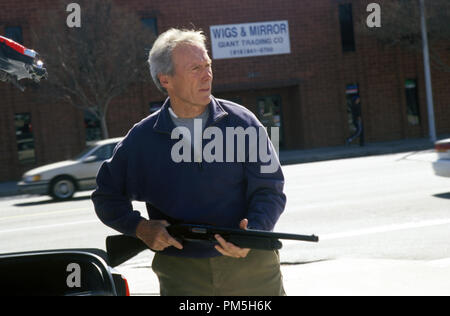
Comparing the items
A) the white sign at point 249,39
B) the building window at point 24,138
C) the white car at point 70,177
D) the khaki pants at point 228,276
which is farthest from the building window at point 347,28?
the khaki pants at point 228,276

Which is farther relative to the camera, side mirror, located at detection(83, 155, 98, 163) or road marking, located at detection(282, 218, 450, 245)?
side mirror, located at detection(83, 155, 98, 163)

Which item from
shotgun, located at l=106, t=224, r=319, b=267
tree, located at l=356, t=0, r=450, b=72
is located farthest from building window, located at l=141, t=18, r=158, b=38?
shotgun, located at l=106, t=224, r=319, b=267

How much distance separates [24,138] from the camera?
84.5 ft

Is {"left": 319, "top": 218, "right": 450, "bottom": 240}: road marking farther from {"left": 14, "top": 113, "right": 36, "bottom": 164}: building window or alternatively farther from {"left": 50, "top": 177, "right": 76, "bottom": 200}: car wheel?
{"left": 14, "top": 113, "right": 36, "bottom": 164}: building window

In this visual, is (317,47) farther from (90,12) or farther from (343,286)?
(343,286)

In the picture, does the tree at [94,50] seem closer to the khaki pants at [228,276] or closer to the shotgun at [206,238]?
the shotgun at [206,238]

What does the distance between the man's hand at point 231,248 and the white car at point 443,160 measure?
9.14 m

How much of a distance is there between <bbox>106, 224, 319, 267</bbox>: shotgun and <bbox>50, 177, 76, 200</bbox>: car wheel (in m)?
13.2

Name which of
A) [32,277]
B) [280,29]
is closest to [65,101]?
[280,29]

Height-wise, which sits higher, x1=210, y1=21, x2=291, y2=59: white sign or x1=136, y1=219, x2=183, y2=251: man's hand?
x1=210, y1=21, x2=291, y2=59: white sign

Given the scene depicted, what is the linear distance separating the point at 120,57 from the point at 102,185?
19.8 metres

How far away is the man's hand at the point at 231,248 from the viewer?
2.37m

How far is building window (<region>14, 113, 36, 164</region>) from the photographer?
25.6 m

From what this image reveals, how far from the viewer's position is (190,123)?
2.69 metres
